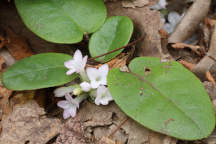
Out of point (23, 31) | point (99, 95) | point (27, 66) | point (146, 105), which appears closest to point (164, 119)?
point (146, 105)

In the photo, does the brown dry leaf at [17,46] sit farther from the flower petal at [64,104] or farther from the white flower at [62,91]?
the flower petal at [64,104]

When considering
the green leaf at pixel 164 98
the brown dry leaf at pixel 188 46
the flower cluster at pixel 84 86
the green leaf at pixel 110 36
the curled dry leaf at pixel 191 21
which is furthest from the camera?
the curled dry leaf at pixel 191 21

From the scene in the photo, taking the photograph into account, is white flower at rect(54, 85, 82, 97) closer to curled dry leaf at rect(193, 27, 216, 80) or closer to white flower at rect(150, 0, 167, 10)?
curled dry leaf at rect(193, 27, 216, 80)

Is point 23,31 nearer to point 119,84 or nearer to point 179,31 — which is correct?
point 119,84

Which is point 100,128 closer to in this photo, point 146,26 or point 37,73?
point 37,73

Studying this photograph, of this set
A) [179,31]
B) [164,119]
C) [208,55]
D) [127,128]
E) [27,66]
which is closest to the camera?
[164,119]

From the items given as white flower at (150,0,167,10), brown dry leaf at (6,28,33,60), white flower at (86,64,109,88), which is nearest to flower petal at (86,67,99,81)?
white flower at (86,64,109,88)

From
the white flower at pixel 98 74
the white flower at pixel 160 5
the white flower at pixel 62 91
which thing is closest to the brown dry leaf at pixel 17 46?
the white flower at pixel 62 91

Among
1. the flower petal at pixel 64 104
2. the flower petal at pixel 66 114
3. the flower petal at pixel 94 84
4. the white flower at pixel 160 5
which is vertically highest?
the white flower at pixel 160 5
